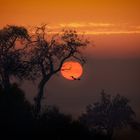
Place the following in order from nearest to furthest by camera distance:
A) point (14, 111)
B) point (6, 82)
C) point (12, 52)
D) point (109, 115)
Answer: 1. point (14, 111)
2. point (6, 82)
3. point (12, 52)
4. point (109, 115)

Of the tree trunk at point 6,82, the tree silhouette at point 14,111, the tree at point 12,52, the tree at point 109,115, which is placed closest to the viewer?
the tree silhouette at point 14,111

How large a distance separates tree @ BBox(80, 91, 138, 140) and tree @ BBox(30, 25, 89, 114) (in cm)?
2358

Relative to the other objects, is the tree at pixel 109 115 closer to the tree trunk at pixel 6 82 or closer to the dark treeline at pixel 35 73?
the dark treeline at pixel 35 73

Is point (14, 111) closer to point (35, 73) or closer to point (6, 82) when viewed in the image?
point (6, 82)

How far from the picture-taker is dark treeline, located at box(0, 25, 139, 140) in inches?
2625

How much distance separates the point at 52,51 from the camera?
77562 millimetres

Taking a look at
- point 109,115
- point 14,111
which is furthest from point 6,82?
point 109,115

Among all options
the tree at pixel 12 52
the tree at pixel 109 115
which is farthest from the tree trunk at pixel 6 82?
the tree at pixel 109 115

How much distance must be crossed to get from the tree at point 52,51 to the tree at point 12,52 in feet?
6.09

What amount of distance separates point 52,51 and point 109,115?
90.6 feet

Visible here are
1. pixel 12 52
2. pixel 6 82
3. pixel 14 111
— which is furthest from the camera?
pixel 12 52

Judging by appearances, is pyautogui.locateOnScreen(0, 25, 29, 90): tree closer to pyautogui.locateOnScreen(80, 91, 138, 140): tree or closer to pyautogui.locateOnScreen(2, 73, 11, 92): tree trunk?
pyautogui.locateOnScreen(2, 73, 11, 92): tree trunk

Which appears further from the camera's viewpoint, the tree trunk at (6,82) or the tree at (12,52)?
the tree at (12,52)

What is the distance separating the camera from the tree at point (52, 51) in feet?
252
